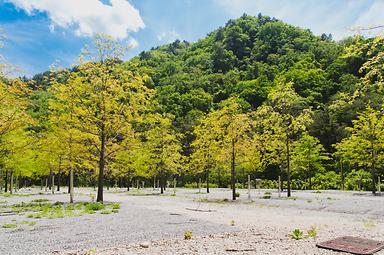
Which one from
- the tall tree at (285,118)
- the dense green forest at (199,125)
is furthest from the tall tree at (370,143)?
the tall tree at (285,118)

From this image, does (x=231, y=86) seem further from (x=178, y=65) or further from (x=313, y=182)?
(x=313, y=182)

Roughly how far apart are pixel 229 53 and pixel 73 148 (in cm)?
10027

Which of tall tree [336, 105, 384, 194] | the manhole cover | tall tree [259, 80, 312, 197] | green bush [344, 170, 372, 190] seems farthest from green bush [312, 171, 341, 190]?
the manhole cover

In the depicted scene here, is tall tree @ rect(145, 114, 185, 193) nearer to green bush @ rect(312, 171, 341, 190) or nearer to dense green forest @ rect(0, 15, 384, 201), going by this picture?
dense green forest @ rect(0, 15, 384, 201)

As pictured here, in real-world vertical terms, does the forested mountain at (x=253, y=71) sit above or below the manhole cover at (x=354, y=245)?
above

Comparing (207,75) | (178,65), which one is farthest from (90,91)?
(178,65)

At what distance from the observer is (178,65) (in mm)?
109625

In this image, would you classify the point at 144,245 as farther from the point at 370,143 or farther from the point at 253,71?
the point at 253,71

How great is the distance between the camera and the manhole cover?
6.34m

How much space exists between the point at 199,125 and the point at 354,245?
26300mm

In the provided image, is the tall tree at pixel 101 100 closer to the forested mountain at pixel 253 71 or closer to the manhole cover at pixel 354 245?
the manhole cover at pixel 354 245

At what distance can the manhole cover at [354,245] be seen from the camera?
6340mm

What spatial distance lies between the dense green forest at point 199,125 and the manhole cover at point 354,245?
119 inches

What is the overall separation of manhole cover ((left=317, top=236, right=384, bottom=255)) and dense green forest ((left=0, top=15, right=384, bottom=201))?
303 centimetres
